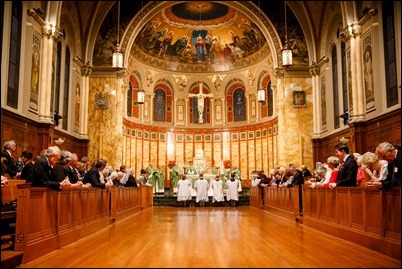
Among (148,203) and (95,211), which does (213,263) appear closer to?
(95,211)

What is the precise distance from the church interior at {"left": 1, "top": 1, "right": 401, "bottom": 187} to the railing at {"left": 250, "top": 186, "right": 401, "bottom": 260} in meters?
4.42

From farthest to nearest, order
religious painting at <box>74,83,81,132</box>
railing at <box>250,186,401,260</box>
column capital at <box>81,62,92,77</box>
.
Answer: column capital at <box>81,62,92,77</box> < religious painting at <box>74,83,81,132</box> < railing at <box>250,186,401,260</box>

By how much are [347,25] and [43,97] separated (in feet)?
37.0

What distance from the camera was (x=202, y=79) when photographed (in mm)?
28969

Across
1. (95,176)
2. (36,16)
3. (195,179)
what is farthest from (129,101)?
(95,176)

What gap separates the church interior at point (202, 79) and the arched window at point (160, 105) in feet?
0.23

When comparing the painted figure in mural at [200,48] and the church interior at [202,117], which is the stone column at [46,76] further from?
the painted figure in mural at [200,48]

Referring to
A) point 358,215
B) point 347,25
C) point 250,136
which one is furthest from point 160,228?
point 250,136

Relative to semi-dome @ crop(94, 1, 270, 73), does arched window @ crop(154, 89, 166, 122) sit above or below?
below

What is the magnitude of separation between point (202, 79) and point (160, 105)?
333 cm

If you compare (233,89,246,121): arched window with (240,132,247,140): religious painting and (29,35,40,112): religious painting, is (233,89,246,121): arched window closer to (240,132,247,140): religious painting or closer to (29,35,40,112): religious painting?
(240,132,247,140): religious painting

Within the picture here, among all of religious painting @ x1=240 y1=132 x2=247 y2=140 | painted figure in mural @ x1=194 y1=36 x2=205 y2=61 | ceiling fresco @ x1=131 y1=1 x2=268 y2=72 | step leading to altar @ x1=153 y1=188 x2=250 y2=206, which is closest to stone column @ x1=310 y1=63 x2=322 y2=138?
ceiling fresco @ x1=131 y1=1 x2=268 y2=72

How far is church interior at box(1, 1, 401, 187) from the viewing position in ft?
46.2

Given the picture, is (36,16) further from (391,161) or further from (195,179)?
(391,161)
